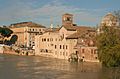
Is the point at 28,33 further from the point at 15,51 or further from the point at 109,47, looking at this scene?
the point at 109,47

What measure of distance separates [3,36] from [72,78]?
73.1 meters

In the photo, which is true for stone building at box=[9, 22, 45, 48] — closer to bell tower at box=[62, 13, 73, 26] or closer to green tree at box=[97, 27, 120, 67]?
bell tower at box=[62, 13, 73, 26]

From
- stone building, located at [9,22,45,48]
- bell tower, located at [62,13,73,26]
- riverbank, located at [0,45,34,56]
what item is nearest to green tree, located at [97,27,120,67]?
bell tower, located at [62,13,73,26]

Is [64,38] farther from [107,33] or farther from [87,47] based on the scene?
[107,33]

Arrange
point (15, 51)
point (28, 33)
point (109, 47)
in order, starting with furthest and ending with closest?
point (28, 33)
point (15, 51)
point (109, 47)

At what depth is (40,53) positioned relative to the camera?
74.2m

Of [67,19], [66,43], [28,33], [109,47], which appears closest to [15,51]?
[67,19]

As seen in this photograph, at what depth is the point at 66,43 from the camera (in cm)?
6469

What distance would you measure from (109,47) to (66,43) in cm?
1898

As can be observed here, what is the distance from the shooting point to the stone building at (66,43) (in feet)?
192

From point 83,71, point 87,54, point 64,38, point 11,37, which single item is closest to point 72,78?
point 83,71

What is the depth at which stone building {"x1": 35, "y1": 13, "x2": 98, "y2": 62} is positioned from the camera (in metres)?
58.4

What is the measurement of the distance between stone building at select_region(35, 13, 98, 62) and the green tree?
6.93 metres

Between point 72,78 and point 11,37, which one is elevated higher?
point 11,37
